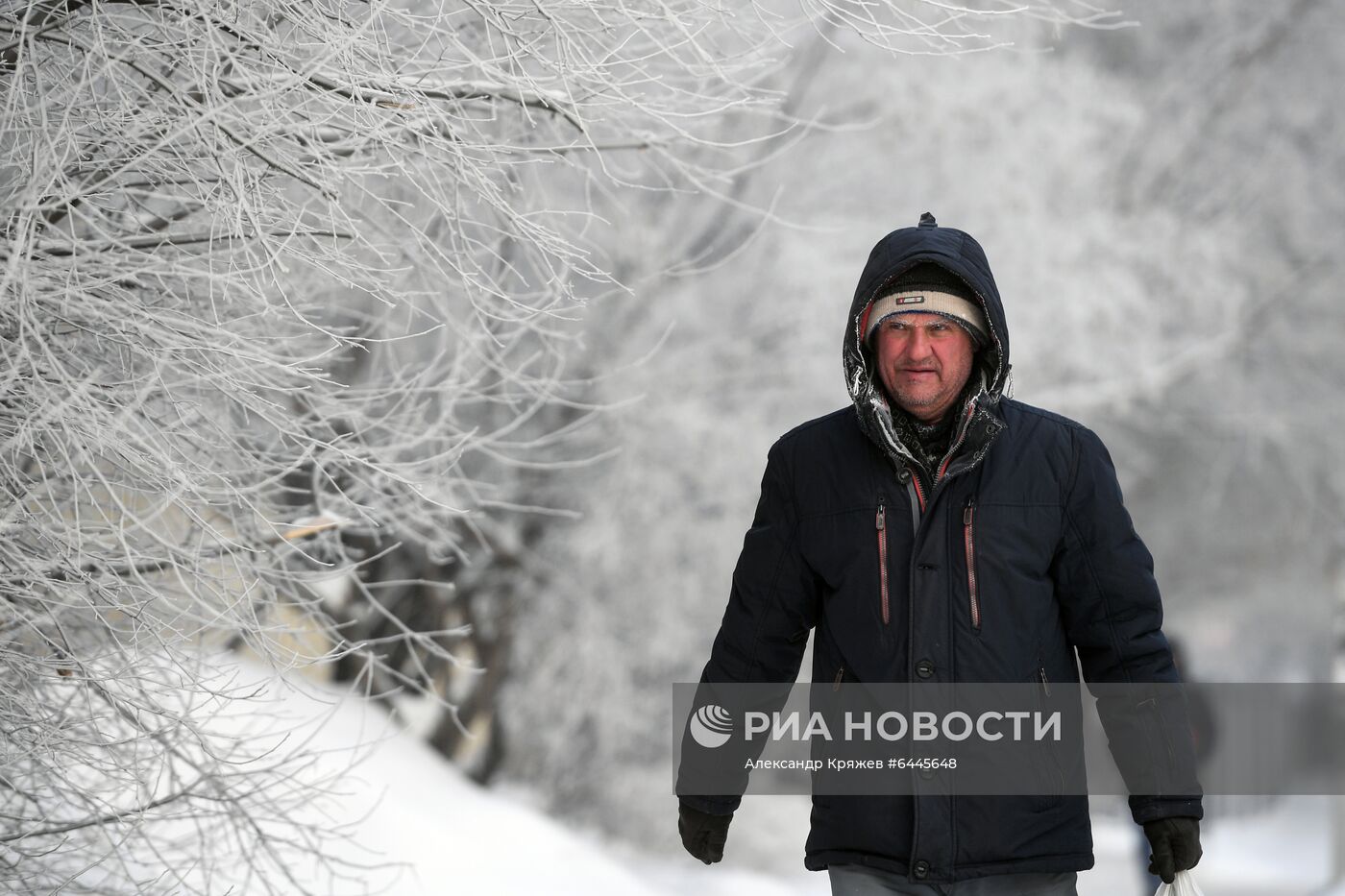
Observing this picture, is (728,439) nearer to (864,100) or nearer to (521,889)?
(864,100)

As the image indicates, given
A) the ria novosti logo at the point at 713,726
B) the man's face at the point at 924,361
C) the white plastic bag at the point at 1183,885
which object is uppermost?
the man's face at the point at 924,361

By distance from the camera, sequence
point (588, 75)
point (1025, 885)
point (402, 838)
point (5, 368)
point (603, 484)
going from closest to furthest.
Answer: point (1025, 885)
point (5, 368)
point (588, 75)
point (402, 838)
point (603, 484)

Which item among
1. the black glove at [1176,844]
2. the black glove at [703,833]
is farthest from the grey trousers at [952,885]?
the black glove at [703,833]

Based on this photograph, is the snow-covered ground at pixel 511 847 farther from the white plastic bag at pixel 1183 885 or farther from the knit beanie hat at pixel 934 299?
the white plastic bag at pixel 1183 885

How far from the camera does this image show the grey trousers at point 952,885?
9.82 feet

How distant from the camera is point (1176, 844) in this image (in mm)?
3002

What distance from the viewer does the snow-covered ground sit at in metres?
6.48

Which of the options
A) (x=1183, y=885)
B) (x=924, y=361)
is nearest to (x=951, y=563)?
(x=924, y=361)

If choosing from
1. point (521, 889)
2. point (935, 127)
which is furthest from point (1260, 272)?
point (521, 889)

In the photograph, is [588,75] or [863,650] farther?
[588,75]

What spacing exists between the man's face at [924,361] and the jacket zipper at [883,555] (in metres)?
0.25

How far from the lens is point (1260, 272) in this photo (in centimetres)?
1520

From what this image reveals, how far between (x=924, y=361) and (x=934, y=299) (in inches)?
5.9

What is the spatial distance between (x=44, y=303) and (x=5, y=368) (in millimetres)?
234
